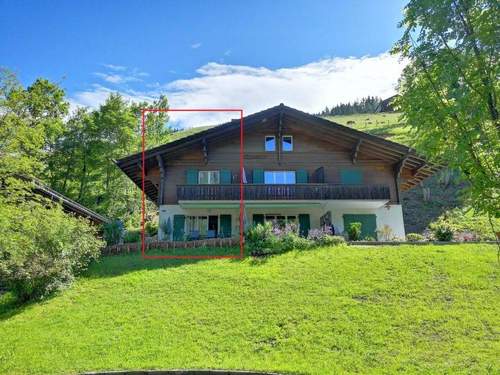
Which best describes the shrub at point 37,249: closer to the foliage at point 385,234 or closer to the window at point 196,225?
the window at point 196,225

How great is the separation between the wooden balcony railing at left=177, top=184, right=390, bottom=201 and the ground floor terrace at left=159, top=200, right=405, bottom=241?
0.33 meters

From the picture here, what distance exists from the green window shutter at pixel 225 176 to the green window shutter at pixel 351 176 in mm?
7554

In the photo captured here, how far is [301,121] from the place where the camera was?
28.5 metres

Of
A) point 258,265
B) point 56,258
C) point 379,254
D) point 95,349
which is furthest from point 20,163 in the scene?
point 379,254

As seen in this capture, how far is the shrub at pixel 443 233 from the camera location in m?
21.5

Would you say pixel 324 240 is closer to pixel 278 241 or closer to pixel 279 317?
pixel 278 241

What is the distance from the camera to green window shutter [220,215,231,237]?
88.1 ft

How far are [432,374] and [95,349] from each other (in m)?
Result: 8.45

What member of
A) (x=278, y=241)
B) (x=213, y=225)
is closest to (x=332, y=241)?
(x=278, y=241)

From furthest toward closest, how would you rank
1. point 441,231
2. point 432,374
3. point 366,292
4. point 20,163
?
point 441,231
point 20,163
point 366,292
point 432,374

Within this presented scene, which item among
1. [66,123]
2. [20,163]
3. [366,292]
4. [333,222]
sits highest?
[66,123]

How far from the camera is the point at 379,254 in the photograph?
1820 cm

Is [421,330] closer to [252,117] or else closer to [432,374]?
[432,374]

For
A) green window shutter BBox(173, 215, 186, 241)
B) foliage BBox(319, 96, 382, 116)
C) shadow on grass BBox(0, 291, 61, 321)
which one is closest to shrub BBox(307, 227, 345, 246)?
green window shutter BBox(173, 215, 186, 241)
